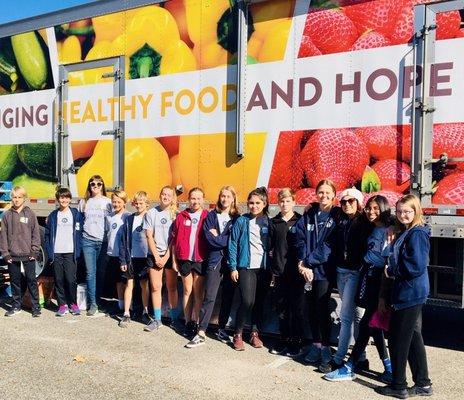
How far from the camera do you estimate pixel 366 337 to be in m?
4.59

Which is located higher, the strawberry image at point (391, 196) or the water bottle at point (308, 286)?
the strawberry image at point (391, 196)

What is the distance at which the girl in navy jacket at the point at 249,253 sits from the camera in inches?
212

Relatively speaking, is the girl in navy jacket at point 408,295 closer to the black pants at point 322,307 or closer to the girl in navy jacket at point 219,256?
the black pants at point 322,307

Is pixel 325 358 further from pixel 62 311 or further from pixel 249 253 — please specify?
pixel 62 311

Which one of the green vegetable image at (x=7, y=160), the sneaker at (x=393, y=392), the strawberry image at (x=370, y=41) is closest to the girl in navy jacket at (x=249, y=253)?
the sneaker at (x=393, y=392)

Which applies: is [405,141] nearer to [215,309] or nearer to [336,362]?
[336,362]

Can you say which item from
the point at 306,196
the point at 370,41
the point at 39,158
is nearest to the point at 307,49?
the point at 370,41

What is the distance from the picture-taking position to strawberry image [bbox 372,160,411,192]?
16.9ft

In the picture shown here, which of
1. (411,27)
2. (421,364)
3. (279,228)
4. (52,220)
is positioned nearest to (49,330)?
(52,220)

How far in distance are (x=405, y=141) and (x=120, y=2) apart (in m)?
3.82

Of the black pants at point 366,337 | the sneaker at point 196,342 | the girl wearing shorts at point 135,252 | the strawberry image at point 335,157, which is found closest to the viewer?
the black pants at point 366,337

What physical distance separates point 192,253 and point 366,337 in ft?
6.57

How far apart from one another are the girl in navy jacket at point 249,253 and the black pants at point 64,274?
2.31 metres

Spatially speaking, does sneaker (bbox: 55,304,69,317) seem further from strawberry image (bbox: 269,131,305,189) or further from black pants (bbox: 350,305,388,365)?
black pants (bbox: 350,305,388,365)
